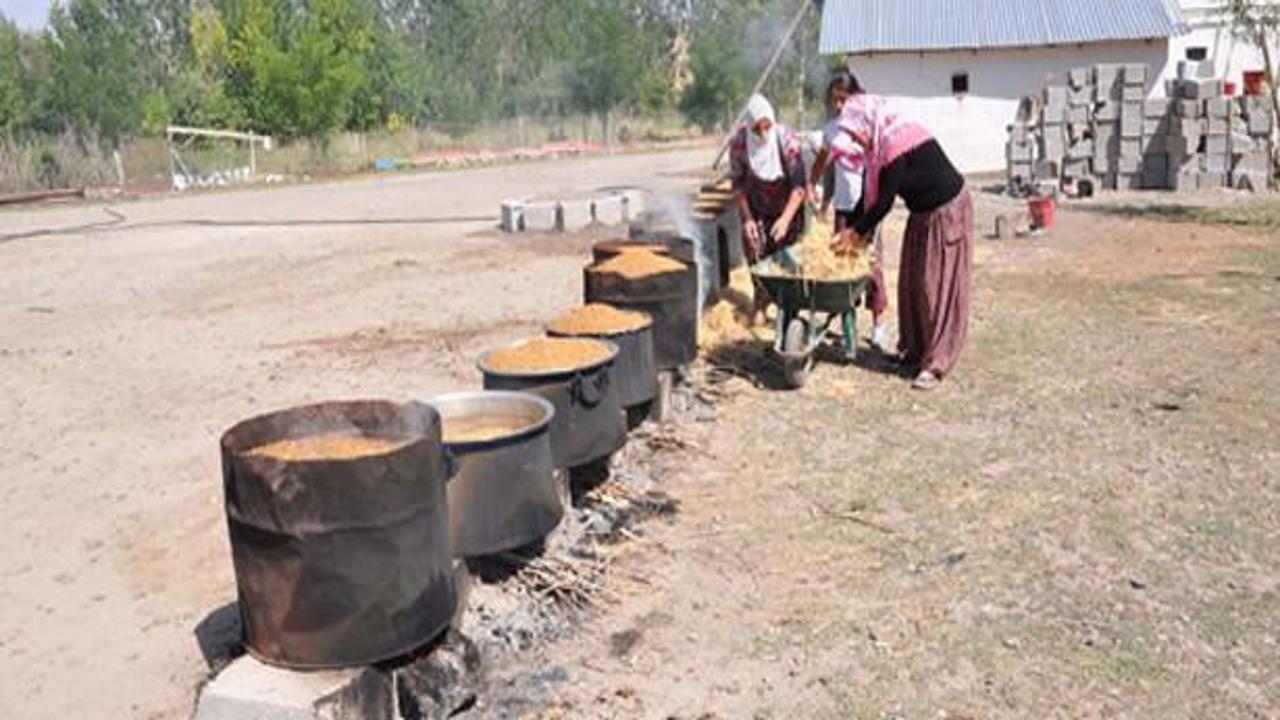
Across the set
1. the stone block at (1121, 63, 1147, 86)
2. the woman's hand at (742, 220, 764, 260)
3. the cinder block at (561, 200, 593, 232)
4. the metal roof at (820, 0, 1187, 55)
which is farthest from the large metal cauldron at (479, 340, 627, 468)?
the metal roof at (820, 0, 1187, 55)

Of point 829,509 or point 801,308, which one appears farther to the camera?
point 801,308

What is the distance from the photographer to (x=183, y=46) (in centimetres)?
6450

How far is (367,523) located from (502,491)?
0.81 meters

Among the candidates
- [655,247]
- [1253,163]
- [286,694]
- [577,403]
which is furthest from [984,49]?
[286,694]

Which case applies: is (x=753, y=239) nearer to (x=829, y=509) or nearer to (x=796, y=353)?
(x=796, y=353)

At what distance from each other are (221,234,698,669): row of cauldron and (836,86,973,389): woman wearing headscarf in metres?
3.34

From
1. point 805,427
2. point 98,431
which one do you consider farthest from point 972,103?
point 98,431

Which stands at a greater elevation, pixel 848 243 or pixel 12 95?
pixel 12 95

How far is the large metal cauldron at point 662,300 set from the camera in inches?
237

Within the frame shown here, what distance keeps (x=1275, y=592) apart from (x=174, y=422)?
580 centimetres

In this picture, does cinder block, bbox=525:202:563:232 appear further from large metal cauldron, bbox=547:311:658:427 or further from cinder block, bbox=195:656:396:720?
cinder block, bbox=195:656:396:720

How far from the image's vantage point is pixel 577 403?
4602 mm

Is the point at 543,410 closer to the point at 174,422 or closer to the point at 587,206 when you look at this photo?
the point at 174,422

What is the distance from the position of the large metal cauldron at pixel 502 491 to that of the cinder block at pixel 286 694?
732 mm
